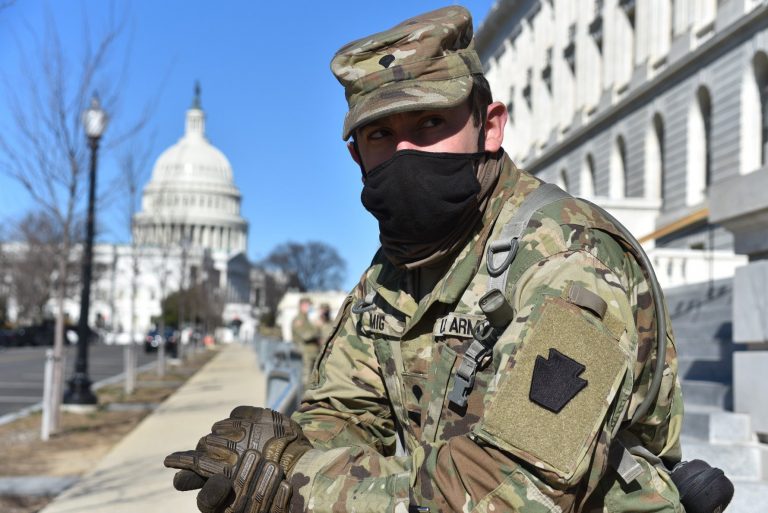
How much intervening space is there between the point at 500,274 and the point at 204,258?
2205 inches

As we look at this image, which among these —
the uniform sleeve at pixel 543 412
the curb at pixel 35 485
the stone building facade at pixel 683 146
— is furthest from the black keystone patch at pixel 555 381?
the curb at pixel 35 485

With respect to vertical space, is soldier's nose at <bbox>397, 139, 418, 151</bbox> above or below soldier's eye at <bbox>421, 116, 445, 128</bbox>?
below

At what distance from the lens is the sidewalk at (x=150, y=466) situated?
7254mm

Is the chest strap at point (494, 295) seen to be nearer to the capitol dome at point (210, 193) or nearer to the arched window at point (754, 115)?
the arched window at point (754, 115)

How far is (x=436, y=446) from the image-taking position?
1.85m

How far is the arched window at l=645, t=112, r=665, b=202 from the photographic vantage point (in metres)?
30.8

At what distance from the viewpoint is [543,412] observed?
1.71 metres

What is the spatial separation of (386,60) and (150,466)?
7659 mm

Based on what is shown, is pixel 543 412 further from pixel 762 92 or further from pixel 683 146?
pixel 683 146

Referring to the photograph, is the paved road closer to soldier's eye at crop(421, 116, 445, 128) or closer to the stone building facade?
the stone building facade

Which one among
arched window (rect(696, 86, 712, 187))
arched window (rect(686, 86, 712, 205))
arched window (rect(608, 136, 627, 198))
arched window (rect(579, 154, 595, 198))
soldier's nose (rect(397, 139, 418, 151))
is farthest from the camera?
arched window (rect(579, 154, 595, 198))

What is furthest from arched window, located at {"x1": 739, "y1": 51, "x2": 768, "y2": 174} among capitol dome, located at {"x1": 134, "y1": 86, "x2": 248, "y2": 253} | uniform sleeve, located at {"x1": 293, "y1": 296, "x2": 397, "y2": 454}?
capitol dome, located at {"x1": 134, "y1": 86, "x2": 248, "y2": 253}

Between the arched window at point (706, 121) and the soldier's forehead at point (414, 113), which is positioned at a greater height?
the arched window at point (706, 121)

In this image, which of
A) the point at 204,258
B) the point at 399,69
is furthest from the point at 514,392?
the point at 204,258
